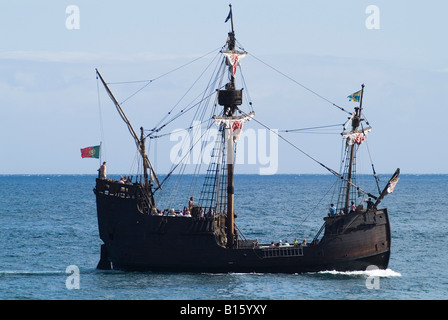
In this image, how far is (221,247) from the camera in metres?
45.6

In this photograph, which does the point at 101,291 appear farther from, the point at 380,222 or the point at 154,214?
the point at 380,222

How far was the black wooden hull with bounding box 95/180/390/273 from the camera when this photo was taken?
150 feet

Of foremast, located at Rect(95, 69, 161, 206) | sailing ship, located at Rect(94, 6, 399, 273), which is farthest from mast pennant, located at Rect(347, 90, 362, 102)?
foremast, located at Rect(95, 69, 161, 206)

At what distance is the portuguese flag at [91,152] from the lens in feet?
160

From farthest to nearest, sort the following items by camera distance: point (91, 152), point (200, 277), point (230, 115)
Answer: point (91, 152)
point (230, 115)
point (200, 277)

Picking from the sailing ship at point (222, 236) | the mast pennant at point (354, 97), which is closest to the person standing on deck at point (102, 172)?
the sailing ship at point (222, 236)

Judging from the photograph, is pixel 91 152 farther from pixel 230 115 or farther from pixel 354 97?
pixel 354 97

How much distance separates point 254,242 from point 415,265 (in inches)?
476

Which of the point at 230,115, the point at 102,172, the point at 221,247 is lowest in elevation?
the point at 221,247

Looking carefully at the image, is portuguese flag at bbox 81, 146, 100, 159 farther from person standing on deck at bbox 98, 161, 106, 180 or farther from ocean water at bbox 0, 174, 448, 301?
ocean water at bbox 0, 174, 448, 301

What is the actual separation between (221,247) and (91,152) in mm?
9869

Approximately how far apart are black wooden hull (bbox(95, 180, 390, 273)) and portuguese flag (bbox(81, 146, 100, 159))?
3.40m

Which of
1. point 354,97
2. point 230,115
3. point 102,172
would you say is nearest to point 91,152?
point 102,172
